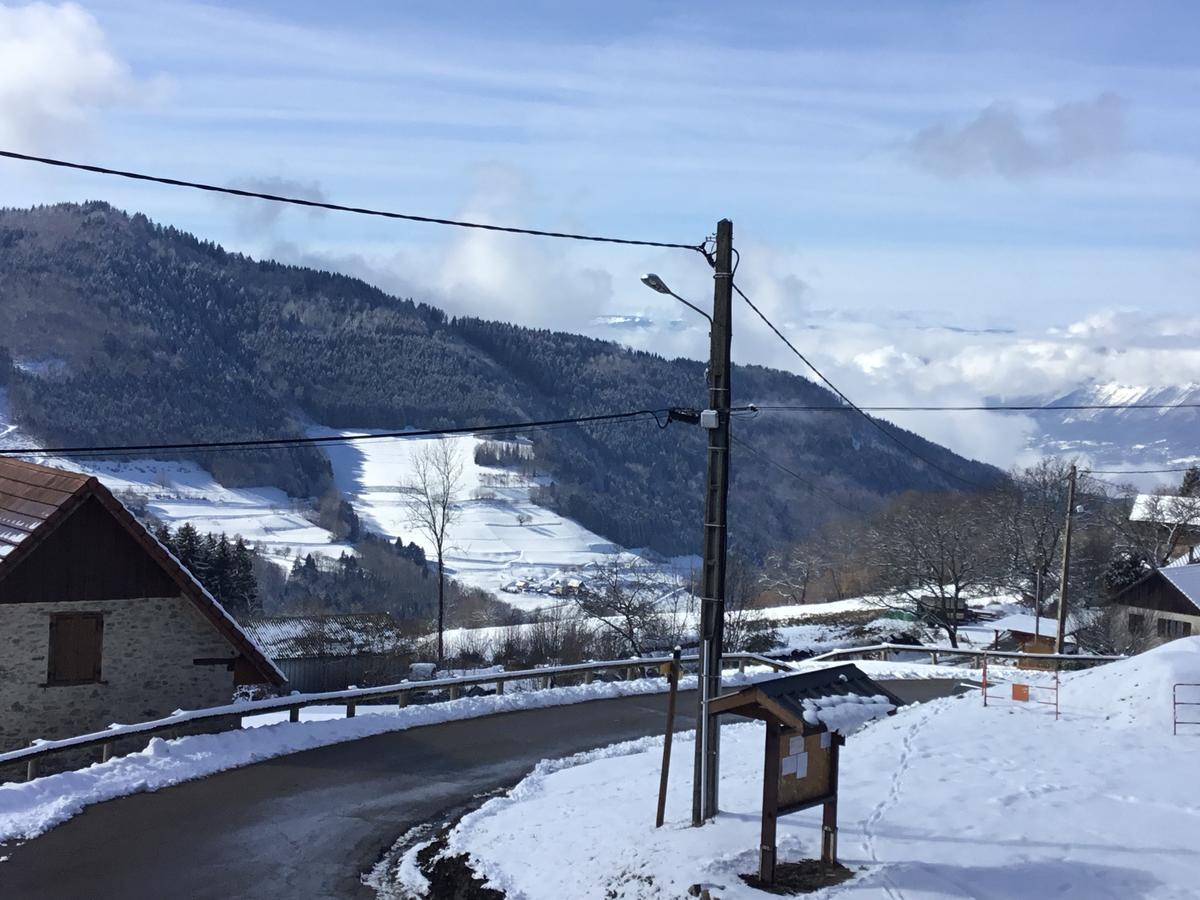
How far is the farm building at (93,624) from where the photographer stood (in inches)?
810

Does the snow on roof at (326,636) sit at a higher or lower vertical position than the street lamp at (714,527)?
lower

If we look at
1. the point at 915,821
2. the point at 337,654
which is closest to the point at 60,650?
the point at 915,821

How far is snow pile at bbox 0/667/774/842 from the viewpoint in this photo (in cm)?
1572

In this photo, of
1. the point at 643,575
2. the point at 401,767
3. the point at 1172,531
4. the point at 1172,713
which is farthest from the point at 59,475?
the point at 1172,531

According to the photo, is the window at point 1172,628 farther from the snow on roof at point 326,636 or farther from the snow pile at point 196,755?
the snow pile at point 196,755

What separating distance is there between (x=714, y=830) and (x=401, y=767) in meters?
7.62

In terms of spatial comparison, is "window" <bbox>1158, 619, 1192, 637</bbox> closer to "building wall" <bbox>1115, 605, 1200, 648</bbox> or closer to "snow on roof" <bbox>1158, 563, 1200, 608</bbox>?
"building wall" <bbox>1115, 605, 1200, 648</bbox>

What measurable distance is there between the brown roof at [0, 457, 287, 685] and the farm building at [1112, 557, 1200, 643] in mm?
45597

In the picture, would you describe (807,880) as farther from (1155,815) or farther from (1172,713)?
(1172,713)

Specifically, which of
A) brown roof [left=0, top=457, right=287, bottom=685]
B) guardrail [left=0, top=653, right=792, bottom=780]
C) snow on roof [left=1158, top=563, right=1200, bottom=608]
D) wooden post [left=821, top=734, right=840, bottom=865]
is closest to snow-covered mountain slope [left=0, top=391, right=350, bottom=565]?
snow on roof [left=1158, top=563, right=1200, bottom=608]

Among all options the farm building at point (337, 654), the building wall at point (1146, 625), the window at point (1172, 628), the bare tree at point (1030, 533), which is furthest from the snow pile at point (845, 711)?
the bare tree at point (1030, 533)

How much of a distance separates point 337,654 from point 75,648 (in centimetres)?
3781

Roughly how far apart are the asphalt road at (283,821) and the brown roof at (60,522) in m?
3.41

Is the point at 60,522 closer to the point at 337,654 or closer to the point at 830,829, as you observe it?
the point at 830,829
